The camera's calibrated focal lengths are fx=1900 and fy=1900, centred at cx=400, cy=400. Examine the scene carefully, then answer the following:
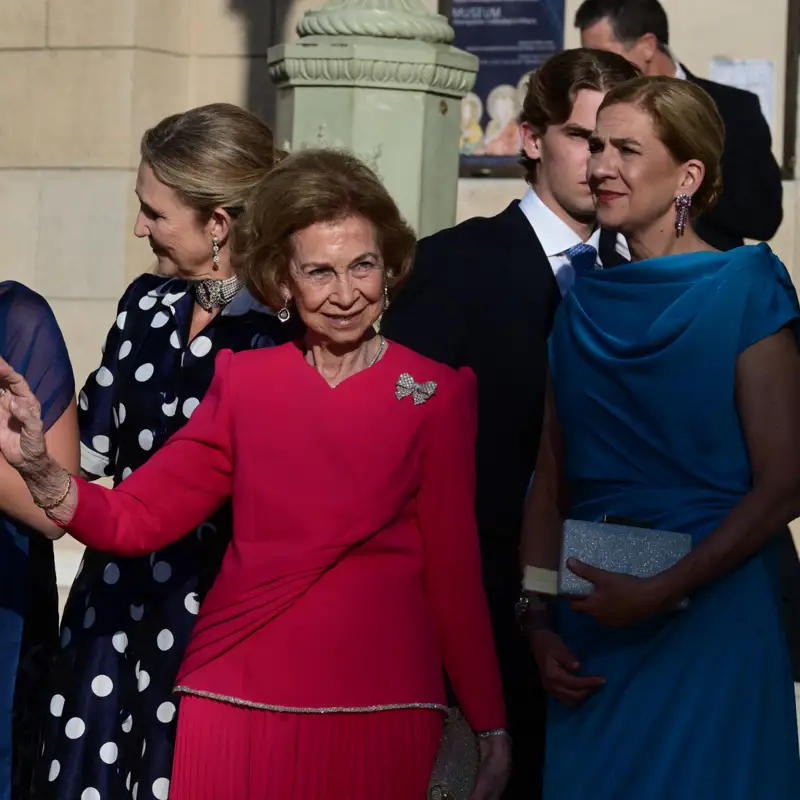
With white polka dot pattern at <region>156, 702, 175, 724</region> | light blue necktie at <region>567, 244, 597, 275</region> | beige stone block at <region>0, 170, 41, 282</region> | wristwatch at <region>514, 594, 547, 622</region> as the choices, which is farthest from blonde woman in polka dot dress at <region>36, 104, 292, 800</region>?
beige stone block at <region>0, 170, 41, 282</region>

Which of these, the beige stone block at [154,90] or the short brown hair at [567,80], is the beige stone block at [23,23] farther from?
the short brown hair at [567,80]

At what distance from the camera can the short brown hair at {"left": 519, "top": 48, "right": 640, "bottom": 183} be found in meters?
4.36

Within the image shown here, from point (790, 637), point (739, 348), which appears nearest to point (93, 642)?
point (739, 348)

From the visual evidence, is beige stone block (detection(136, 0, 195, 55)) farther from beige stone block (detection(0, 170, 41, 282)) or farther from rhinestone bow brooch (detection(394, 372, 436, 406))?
rhinestone bow brooch (detection(394, 372, 436, 406))

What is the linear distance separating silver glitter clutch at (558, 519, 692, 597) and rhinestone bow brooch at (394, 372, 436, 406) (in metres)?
0.36

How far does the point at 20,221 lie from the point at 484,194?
7.06 ft

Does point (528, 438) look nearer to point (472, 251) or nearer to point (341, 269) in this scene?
point (472, 251)

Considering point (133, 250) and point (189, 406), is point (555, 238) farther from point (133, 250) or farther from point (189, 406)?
point (133, 250)

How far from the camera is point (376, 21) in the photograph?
6004 mm

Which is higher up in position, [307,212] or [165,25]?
[165,25]

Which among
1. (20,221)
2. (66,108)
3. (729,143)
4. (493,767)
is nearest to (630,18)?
(729,143)

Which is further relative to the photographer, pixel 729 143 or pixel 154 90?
pixel 154 90

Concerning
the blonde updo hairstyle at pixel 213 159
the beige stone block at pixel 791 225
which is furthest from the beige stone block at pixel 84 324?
the blonde updo hairstyle at pixel 213 159

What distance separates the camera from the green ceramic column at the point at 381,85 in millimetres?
5980
